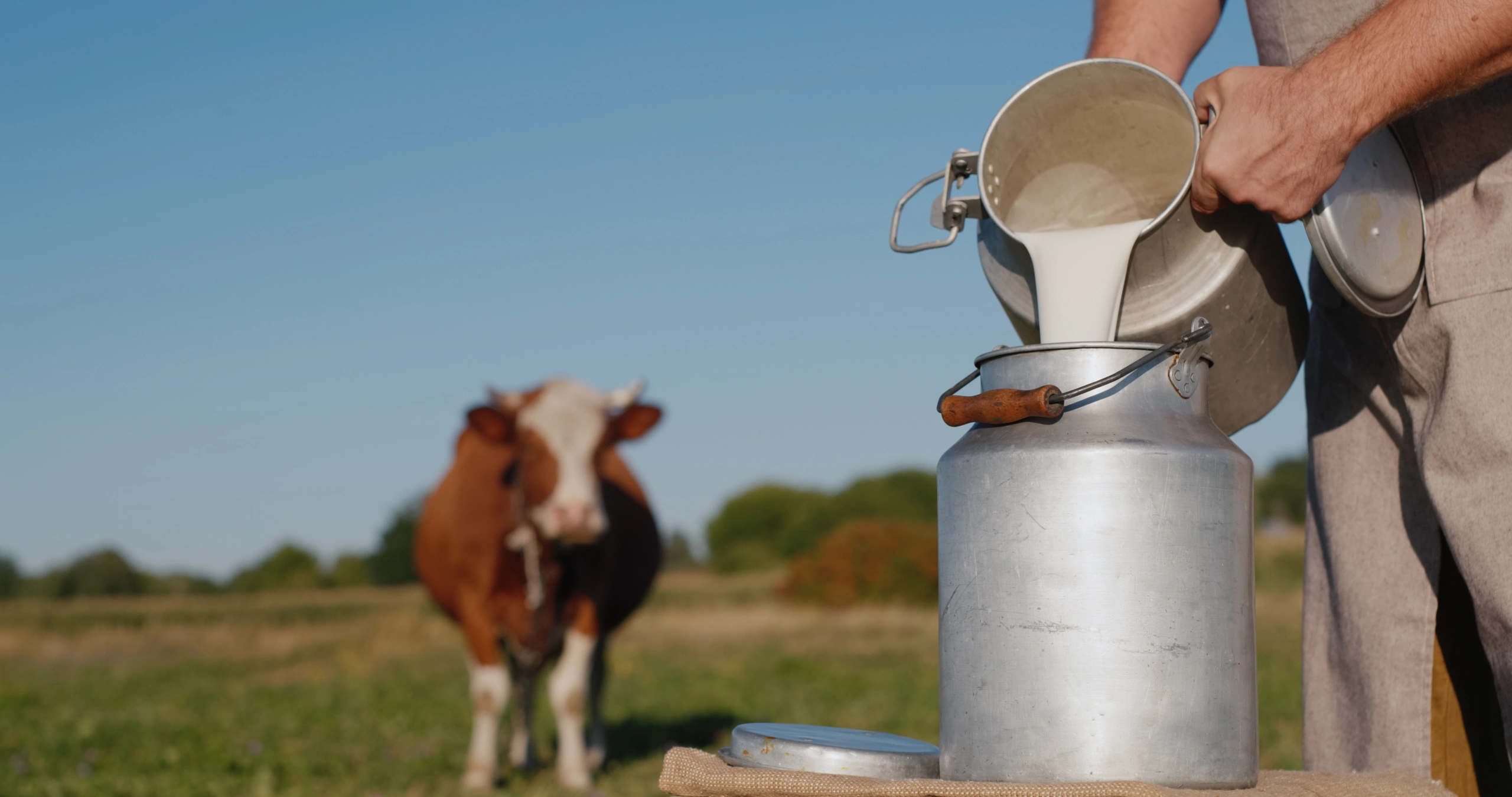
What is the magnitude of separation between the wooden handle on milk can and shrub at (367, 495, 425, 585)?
1432 inches

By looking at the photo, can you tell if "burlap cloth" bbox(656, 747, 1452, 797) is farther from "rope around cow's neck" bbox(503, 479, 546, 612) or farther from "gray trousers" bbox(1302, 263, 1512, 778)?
"rope around cow's neck" bbox(503, 479, 546, 612)

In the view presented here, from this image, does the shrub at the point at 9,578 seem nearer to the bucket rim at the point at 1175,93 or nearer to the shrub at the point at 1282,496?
the shrub at the point at 1282,496

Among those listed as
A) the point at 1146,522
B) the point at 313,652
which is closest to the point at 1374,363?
the point at 1146,522

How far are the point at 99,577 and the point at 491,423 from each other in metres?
35.2

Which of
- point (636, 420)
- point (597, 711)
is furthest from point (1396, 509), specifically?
point (597, 711)

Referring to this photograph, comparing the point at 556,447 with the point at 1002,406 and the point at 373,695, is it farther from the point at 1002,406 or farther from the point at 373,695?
the point at 1002,406

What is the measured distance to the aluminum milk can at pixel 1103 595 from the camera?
131cm

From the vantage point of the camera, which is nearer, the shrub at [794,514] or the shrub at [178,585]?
the shrub at [178,585]

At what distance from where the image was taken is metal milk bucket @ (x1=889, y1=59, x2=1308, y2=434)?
1.53 metres

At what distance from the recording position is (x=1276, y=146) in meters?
1.42

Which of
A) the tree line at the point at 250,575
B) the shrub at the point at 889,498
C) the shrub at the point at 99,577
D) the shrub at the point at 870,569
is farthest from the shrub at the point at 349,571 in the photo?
the shrub at the point at 870,569

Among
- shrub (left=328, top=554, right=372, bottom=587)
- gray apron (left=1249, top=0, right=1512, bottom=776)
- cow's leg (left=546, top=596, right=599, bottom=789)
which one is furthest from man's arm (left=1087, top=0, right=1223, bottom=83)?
shrub (left=328, top=554, right=372, bottom=587)

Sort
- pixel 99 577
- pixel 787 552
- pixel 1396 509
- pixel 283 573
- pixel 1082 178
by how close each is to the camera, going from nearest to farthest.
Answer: pixel 1082 178, pixel 1396 509, pixel 99 577, pixel 283 573, pixel 787 552

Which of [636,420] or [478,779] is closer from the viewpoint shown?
[478,779]
